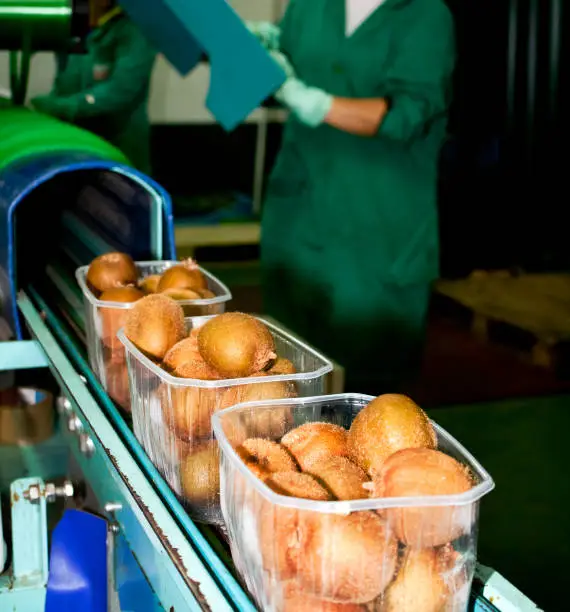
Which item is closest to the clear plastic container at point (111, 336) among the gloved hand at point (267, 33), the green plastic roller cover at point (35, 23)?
the green plastic roller cover at point (35, 23)

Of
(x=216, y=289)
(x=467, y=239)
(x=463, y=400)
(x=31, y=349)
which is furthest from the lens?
(x=467, y=239)

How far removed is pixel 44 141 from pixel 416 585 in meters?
1.20

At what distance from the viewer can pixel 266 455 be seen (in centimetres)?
75

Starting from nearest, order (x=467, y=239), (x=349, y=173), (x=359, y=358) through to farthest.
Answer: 1. (x=349, y=173)
2. (x=359, y=358)
3. (x=467, y=239)

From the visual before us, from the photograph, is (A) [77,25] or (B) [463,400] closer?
(A) [77,25]

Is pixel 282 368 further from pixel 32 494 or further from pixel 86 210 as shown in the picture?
pixel 86 210

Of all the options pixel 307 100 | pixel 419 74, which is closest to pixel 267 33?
pixel 307 100

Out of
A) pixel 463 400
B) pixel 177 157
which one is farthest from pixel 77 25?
pixel 177 157

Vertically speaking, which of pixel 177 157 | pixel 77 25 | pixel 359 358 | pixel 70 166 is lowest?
pixel 359 358

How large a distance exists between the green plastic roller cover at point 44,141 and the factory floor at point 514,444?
1.37m

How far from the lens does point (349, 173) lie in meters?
2.74

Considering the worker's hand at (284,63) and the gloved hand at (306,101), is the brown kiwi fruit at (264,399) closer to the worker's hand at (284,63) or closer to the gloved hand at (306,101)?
the gloved hand at (306,101)

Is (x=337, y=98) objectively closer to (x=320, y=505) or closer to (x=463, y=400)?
(x=463, y=400)

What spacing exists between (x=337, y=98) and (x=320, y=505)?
6.79 ft
